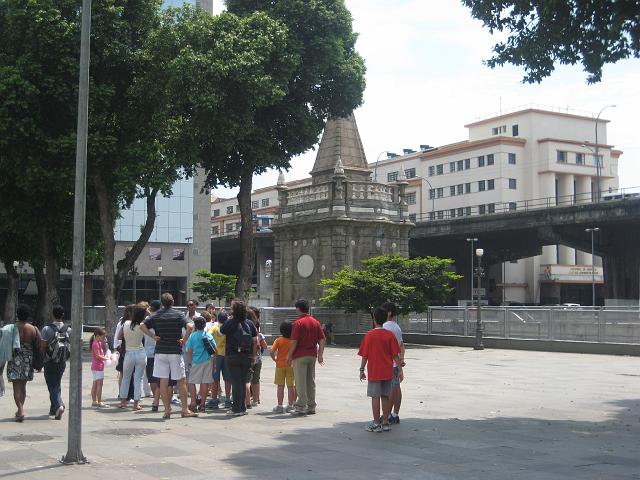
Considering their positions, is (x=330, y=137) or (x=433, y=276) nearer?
(x=433, y=276)

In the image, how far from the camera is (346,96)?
1586 inches

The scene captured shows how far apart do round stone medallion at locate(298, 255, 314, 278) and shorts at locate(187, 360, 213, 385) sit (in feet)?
95.2

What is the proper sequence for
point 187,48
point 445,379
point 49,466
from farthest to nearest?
point 187,48 → point 445,379 → point 49,466

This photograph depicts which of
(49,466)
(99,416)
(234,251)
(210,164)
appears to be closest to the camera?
(49,466)

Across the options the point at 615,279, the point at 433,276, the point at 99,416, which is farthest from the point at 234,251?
the point at 99,416

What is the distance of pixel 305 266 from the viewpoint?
146 feet

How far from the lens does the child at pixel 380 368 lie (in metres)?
12.7

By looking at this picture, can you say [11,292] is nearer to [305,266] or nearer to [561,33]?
[305,266]

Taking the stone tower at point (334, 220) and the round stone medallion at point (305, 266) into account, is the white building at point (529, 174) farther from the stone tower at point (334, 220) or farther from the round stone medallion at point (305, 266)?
the round stone medallion at point (305, 266)

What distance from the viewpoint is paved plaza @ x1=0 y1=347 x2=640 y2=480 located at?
971 cm

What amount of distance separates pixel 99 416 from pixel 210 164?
24712mm

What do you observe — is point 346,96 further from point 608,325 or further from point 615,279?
point 615,279

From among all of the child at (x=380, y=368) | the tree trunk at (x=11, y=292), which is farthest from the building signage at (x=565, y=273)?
the child at (x=380, y=368)

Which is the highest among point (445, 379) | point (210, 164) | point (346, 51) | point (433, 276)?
point (346, 51)
